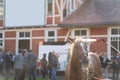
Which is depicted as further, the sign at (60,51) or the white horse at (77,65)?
the sign at (60,51)

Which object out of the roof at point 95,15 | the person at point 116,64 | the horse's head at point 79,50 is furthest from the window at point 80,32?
the horse's head at point 79,50

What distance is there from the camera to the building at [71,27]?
3052 centimetres

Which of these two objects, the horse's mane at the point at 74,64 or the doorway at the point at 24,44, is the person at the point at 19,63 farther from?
the doorway at the point at 24,44

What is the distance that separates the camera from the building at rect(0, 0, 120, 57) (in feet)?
100

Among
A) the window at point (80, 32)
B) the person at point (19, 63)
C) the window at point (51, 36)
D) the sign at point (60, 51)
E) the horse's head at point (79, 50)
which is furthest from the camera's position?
the window at point (51, 36)

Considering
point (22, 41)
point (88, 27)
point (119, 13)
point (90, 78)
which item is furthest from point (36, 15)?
point (90, 78)

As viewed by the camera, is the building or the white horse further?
the building

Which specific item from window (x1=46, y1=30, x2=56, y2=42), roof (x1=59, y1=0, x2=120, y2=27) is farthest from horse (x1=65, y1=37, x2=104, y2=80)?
window (x1=46, y1=30, x2=56, y2=42)

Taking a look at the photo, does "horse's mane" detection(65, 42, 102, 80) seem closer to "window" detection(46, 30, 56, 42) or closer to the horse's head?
the horse's head

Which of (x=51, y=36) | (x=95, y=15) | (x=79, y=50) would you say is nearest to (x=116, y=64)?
(x=95, y=15)

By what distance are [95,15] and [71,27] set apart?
239 cm

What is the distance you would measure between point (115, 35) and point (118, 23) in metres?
1.14

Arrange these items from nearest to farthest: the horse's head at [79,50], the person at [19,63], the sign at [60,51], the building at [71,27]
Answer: the horse's head at [79,50], the person at [19,63], the sign at [60,51], the building at [71,27]

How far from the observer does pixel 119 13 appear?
3095 centimetres
